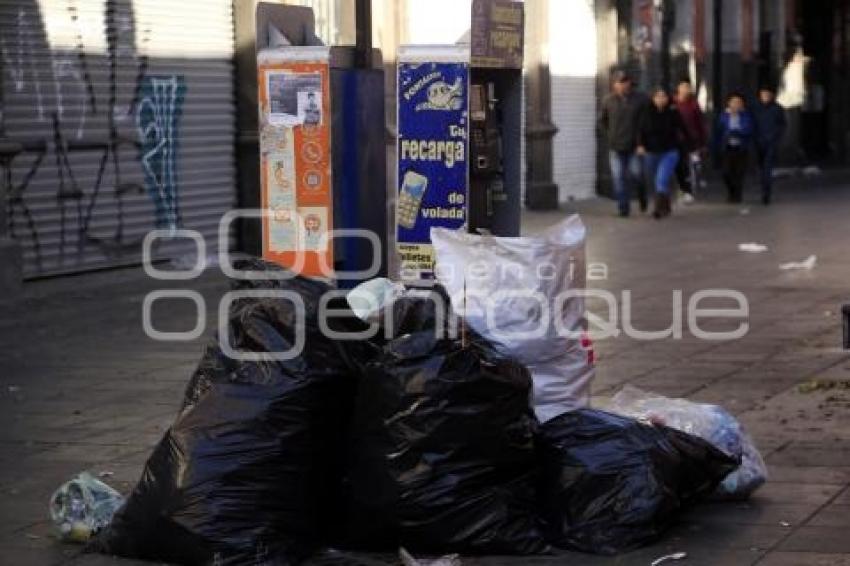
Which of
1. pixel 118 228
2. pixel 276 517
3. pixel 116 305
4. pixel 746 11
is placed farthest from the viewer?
pixel 746 11

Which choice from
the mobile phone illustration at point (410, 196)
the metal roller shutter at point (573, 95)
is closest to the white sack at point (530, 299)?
the mobile phone illustration at point (410, 196)

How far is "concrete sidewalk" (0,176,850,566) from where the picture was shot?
5.86 metres

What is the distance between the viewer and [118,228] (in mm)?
14898

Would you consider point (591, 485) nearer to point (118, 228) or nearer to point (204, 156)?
point (118, 228)

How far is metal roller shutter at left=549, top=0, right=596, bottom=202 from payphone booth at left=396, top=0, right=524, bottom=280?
46.5 feet

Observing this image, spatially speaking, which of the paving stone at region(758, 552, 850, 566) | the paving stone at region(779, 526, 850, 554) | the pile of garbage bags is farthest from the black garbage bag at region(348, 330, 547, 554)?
the paving stone at region(779, 526, 850, 554)

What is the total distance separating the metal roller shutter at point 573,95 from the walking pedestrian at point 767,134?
8.92ft

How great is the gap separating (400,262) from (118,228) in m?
5.90

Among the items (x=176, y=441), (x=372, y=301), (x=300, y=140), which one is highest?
(x=300, y=140)

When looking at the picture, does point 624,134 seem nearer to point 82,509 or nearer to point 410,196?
point 410,196

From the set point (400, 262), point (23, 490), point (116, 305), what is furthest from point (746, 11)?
point (23, 490)

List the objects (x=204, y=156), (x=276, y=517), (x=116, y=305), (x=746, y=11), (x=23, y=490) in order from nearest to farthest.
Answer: (x=276, y=517)
(x=23, y=490)
(x=116, y=305)
(x=204, y=156)
(x=746, y=11)

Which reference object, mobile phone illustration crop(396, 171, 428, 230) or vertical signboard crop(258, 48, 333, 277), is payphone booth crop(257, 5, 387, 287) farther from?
mobile phone illustration crop(396, 171, 428, 230)

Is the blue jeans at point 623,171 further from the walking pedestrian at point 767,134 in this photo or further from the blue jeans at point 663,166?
the walking pedestrian at point 767,134
